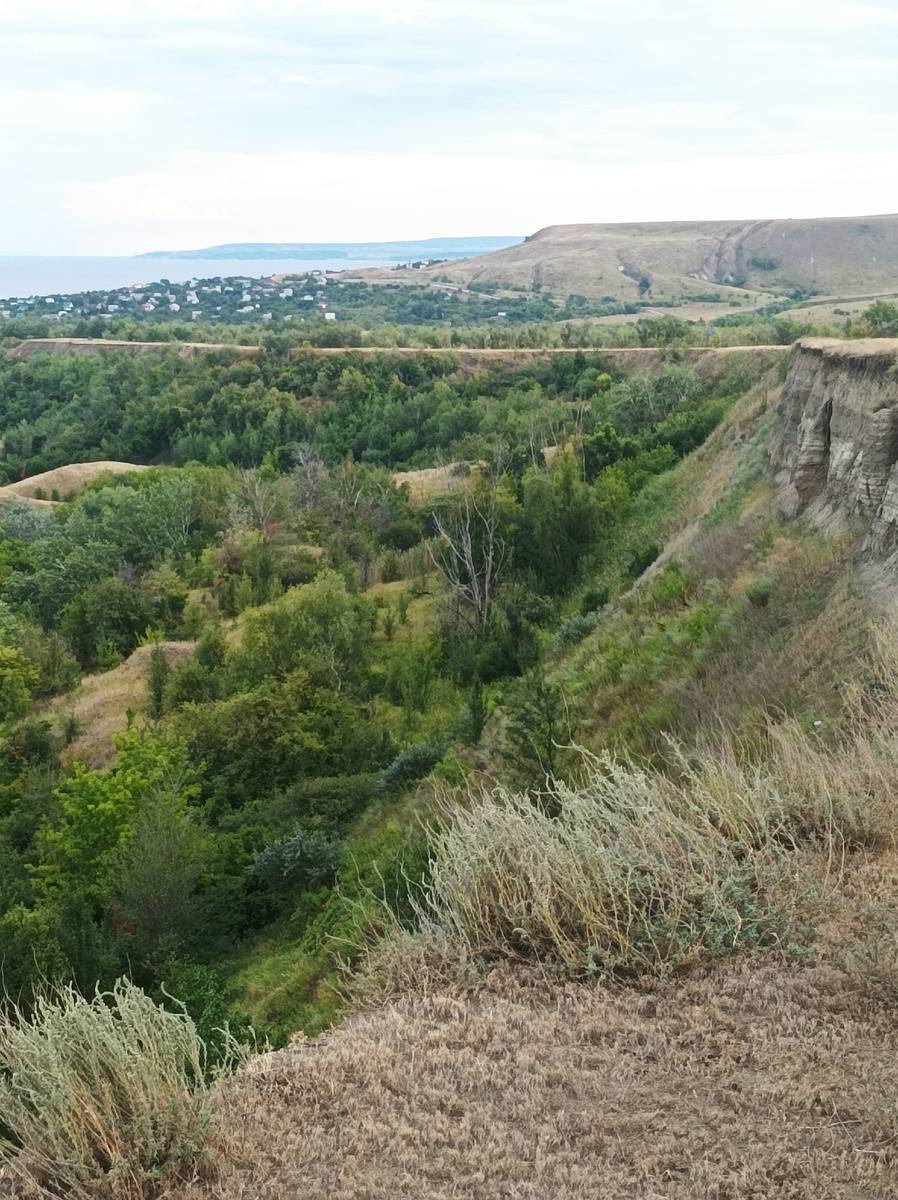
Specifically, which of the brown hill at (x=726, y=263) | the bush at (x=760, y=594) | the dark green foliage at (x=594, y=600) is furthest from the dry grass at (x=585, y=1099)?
the brown hill at (x=726, y=263)

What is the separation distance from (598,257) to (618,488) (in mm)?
123072

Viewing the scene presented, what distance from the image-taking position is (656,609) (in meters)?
16.9

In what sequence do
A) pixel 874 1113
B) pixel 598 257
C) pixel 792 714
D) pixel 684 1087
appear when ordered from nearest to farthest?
pixel 874 1113
pixel 684 1087
pixel 792 714
pixel 598 257

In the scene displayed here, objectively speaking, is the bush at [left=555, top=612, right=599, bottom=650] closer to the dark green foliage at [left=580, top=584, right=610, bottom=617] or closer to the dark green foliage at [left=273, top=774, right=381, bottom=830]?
the dark green foliage at [left=580, top=584, right=610, bottom=617]

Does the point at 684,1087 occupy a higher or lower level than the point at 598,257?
lower

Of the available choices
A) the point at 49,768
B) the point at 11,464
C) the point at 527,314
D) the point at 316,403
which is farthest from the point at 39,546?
the point at 527,314

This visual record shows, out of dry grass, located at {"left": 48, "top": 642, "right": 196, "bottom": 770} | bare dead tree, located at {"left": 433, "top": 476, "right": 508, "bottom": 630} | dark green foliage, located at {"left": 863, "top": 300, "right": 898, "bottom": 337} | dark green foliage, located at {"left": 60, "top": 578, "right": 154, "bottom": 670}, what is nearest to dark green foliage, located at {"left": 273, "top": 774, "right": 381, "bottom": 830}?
dry grass, located at {"left": 48, "top": 642, "right": 196, "bottom": 770}

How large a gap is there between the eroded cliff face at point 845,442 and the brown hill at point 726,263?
102608mm

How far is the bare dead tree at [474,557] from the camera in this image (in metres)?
24.7

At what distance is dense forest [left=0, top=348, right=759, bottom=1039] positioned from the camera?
502 inches

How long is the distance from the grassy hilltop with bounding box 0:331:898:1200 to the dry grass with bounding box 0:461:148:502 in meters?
16.7

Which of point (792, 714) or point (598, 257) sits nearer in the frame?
point (792, 714)

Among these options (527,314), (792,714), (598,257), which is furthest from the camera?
(598,257)

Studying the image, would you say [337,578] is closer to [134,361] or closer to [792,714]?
[792,714]
